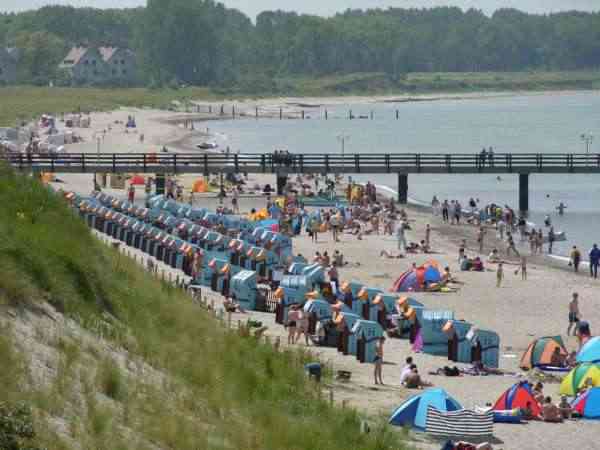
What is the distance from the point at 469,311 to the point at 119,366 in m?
14.9

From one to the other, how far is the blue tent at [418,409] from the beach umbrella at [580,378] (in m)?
2.91

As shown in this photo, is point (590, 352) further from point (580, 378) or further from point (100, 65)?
point (100, 65)

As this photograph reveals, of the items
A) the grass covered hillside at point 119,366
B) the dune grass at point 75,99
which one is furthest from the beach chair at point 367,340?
the dune grass at point 75,99

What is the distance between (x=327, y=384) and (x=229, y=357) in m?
3.34

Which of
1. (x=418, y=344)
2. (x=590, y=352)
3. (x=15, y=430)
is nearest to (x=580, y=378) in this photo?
(x=590, y=352)

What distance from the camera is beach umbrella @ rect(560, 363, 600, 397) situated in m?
19.0

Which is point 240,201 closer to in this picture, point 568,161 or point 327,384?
point 568,161

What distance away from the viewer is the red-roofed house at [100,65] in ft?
563

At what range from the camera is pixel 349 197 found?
48.7 metres

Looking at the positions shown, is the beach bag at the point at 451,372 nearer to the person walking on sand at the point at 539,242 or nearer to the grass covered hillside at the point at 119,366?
the grass covered hillside at the point at 119,366

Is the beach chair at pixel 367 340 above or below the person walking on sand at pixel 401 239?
above

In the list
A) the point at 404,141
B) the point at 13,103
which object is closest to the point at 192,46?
the point at 13,103

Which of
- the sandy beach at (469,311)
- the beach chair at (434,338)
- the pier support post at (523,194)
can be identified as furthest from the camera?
the pier support post at (523,194)

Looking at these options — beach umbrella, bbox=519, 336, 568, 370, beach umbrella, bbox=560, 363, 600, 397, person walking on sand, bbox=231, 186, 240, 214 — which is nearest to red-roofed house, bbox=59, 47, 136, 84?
person walking on sand, bbox=231, 186, 240, 214
